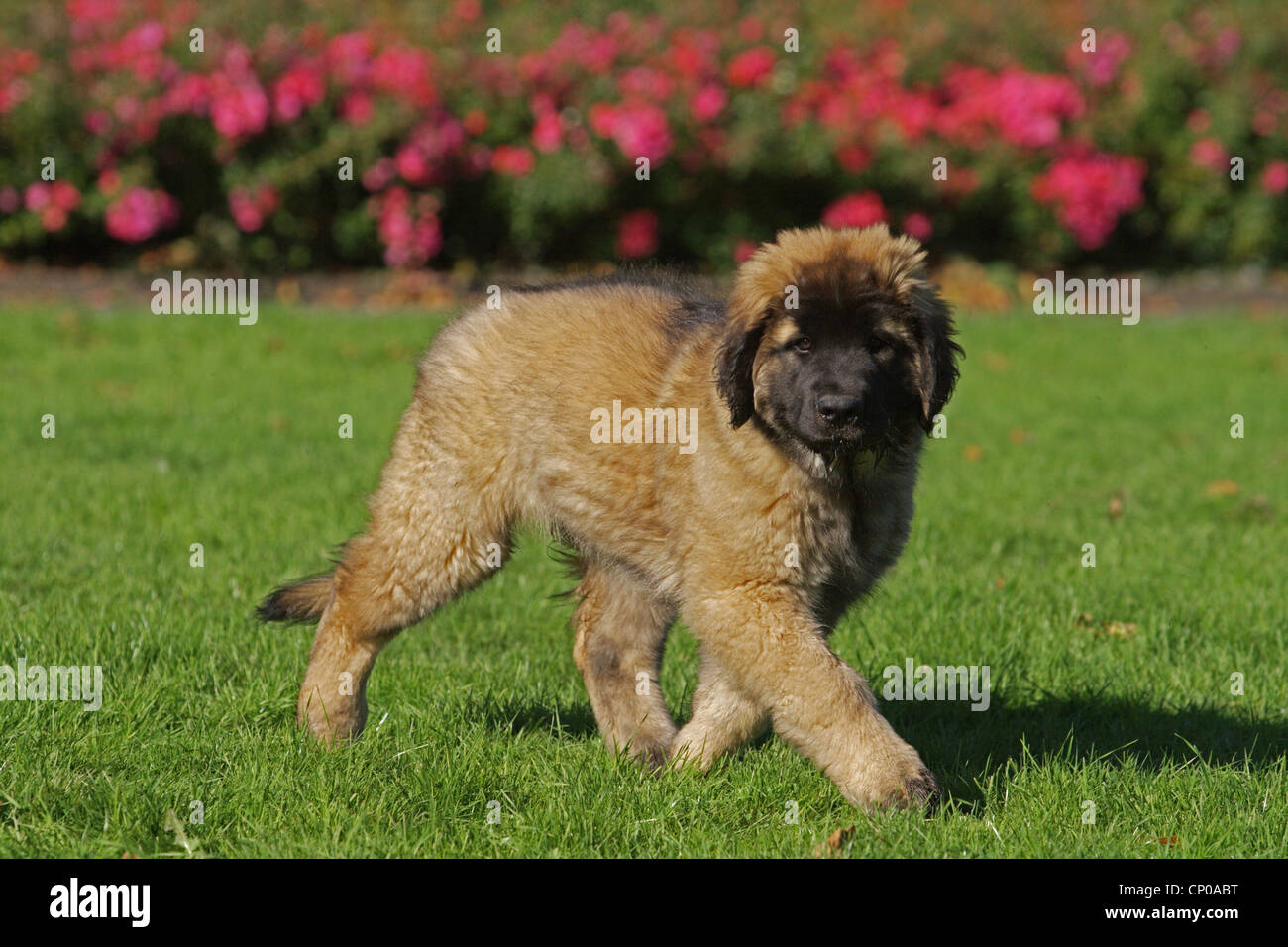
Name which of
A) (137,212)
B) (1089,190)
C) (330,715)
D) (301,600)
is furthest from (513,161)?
(330,715)

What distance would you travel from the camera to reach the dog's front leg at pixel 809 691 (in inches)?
162

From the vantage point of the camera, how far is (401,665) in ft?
17.9

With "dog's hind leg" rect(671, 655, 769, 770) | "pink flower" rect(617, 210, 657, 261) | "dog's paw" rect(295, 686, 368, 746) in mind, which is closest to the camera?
"dog's hind leg" rect(671, 655, 769, 770)

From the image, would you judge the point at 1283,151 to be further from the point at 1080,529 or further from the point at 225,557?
the point at 225,557

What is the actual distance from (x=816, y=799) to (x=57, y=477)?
484 cm

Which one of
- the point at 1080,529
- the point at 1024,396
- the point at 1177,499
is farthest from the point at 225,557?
the point at 1024,396

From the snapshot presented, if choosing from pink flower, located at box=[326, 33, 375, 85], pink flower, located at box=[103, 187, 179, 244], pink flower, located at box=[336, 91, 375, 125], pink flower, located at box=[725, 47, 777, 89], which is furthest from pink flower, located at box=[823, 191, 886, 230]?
pink flower, located at box=[103, 187, 179, 244]

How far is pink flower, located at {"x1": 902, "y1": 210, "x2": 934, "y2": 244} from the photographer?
1452 cm

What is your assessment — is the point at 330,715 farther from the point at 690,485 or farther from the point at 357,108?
the point at 357,108

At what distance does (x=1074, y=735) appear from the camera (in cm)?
492

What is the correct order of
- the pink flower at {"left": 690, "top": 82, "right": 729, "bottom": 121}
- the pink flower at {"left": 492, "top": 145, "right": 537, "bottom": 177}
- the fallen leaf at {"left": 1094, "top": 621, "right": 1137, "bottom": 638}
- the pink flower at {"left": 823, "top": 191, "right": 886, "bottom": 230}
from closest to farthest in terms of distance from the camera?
1. the fallen leaf at {"left": 1094, "top": 621, "right": 1137, "bottom": 638}
2. the pink flower at {"left": 492, "top": 145, "right": 537, "bottom": 177}
3. the pink flower at {"left": 690, "top": 82, "right": 729, "bottom": 121}
4. the pink flower at {"left": 823, "top": 191, "right": 886, "bottom": 230}

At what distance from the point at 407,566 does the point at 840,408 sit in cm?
151

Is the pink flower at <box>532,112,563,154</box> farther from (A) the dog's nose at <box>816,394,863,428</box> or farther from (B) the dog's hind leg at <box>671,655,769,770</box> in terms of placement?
(A) the dog's nose at <box>816,394,863,428</box>

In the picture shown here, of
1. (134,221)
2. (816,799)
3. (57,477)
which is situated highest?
(134,221)
